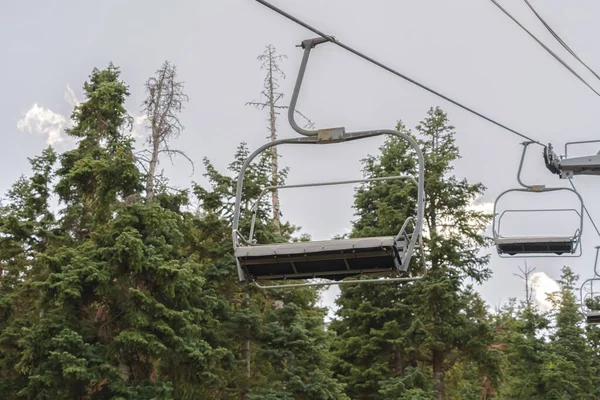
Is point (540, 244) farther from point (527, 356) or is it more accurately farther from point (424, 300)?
point (527, 356)

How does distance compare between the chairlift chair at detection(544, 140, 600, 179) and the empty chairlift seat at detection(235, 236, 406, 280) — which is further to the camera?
the chairlift chair at detection(544, 140, 600, 179)

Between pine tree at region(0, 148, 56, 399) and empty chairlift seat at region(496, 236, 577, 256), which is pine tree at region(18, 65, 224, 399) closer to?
pine tree at region(0, 148, 56, 399)

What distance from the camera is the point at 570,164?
7.02 meters

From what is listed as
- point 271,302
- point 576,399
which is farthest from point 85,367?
point 576,399

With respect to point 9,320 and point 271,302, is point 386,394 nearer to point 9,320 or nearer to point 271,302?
point 271,302

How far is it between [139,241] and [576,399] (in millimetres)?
20874

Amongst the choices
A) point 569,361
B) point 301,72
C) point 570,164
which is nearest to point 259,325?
point 570,164


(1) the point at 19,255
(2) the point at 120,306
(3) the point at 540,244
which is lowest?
(3) the point at 540,244

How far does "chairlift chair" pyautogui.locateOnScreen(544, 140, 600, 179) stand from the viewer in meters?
6.88

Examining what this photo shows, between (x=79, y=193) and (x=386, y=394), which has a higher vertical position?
(x=79, y=193)

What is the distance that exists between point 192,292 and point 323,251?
1233 cm

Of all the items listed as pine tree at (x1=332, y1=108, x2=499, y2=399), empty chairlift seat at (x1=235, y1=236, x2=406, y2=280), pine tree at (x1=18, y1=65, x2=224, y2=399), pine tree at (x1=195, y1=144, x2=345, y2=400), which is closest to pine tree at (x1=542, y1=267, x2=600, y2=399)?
pine tree at (x1=332, y1=108, x2=499, y2=399)

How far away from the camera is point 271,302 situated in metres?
21.7

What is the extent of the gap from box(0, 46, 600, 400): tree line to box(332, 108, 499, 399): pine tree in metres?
0.06
